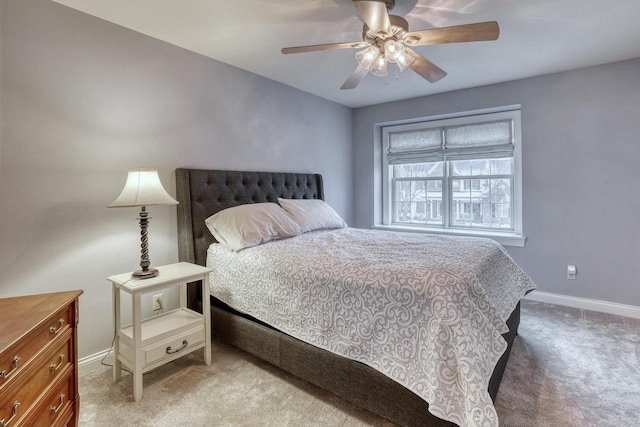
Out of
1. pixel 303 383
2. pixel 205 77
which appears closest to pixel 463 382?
pixel 303 383

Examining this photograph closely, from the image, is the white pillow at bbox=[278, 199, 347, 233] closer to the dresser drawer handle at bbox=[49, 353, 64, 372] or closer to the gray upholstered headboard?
the gray upholstered headboard

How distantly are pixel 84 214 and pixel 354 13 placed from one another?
2.22 meters

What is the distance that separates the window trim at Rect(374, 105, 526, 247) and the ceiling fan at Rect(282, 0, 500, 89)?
1888 millimetres

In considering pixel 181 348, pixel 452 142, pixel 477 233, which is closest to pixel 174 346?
pixel 181 348

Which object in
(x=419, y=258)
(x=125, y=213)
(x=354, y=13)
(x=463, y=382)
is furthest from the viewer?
(x=125, y=213)

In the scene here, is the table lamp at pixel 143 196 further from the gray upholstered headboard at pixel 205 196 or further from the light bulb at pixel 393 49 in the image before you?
the light bulb at pixel 393 49

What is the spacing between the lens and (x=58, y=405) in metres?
1.30

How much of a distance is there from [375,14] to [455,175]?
2.89 meters

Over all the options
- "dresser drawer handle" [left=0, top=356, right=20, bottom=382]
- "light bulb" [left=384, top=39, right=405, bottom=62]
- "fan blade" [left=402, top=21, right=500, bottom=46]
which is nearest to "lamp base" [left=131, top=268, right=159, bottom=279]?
"dresser drawer handle" [left=0, top=356, right=20, bottom=382]

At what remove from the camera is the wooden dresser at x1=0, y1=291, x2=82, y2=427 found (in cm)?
99

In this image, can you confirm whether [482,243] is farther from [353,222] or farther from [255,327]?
[353,222]

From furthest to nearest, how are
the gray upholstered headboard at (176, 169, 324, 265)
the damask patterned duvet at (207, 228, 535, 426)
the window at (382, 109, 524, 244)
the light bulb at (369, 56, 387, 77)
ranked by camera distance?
the window at (382, 109, 524, 244) < the gray upholstered headboard at (176, 169, 324, 265) < the light bulb at (369, 56, 387, 77) < the damask patterned duvet at (207, 228, 535, 426)

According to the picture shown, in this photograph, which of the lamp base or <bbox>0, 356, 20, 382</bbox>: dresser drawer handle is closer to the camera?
<bbox>0, 356, 20, 382</bbox>: dresser drawer handle

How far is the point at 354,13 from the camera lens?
6.77 feet
